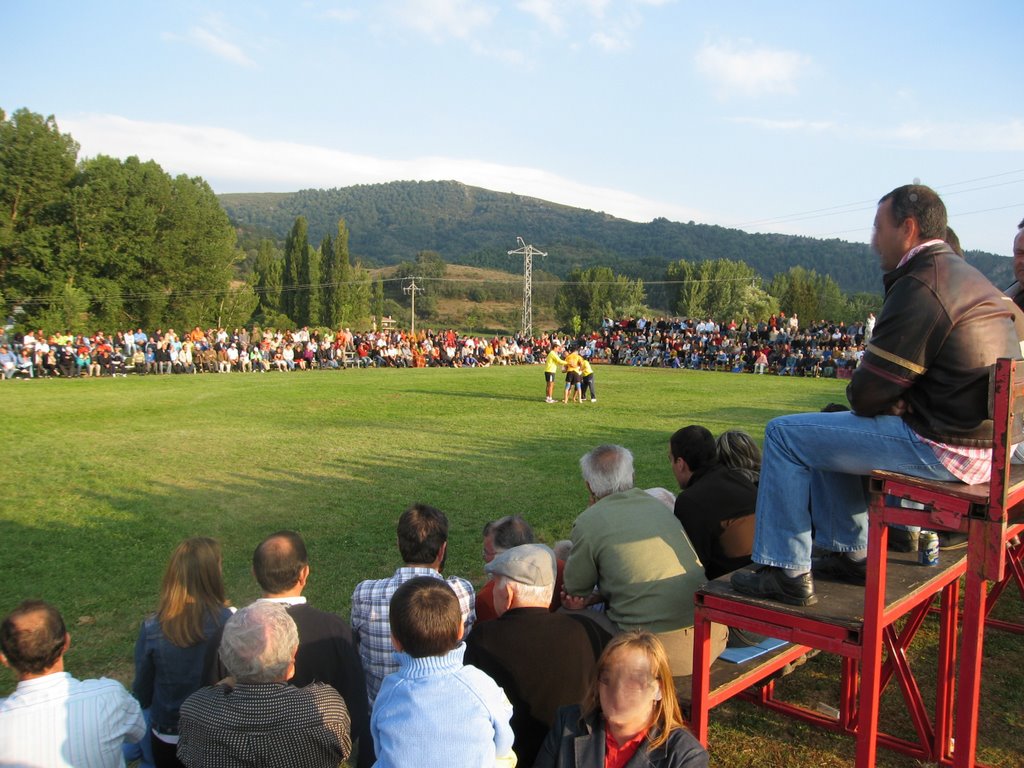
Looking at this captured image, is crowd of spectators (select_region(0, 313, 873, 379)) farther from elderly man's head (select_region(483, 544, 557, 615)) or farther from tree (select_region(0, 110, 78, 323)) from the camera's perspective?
elderly man's head (select_region(483, 544, 557, 615))

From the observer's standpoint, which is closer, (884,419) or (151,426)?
(884,419)

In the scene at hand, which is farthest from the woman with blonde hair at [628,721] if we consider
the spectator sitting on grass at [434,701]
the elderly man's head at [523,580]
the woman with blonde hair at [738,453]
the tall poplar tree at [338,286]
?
the tall poplar tree at [338,286]

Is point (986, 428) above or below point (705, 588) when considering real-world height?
above

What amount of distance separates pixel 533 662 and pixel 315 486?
7.42 m

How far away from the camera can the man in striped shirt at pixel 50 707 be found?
283 cm

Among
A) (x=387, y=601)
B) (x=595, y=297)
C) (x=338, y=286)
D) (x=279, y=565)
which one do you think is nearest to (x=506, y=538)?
(x=387, y=601)

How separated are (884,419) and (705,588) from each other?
3.19 feet

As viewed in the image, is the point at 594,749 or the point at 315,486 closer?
the point at 594,749

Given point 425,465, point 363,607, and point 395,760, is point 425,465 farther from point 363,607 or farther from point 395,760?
point 395,760

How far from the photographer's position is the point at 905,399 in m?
3.06

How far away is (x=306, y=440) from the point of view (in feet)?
45.2

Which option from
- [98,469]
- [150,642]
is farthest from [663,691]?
[98,469]

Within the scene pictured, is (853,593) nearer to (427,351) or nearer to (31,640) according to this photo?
(31,640)

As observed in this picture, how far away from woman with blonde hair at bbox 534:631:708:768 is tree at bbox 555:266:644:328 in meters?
85.1
